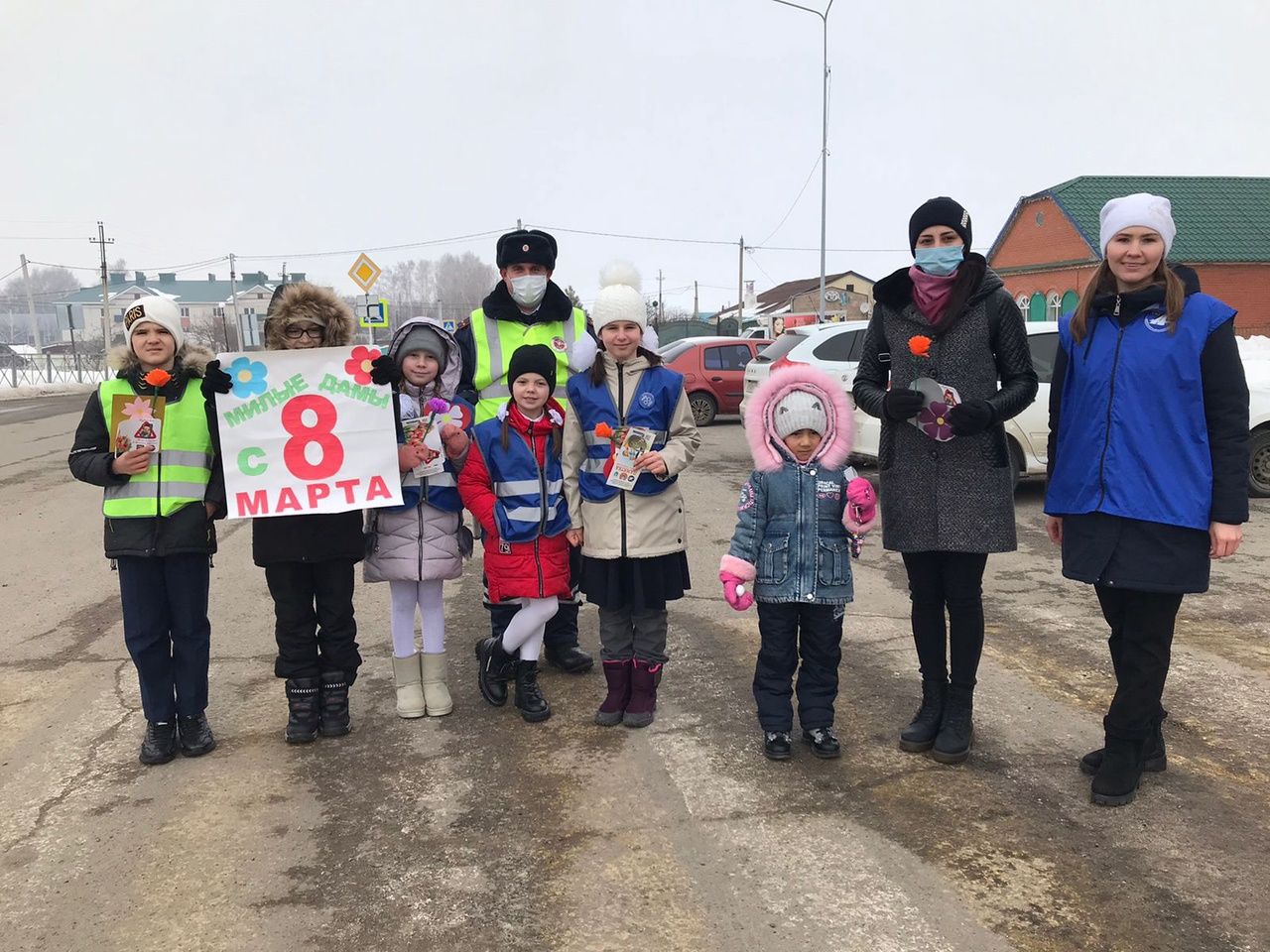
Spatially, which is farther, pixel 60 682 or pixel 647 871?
pixel 60 682

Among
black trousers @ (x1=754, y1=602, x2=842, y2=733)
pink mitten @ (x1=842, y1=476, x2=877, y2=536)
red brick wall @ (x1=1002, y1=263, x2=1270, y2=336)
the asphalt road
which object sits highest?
red brick wall @ (x1=1002, y1=263, x2=1270, y2=336)

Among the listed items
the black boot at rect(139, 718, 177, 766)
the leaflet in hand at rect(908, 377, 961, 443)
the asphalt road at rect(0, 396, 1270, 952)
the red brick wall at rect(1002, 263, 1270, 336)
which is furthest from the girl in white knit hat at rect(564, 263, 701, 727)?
the red brick wall at rect(1002, 263, 1270, 336)

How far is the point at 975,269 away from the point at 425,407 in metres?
2.35

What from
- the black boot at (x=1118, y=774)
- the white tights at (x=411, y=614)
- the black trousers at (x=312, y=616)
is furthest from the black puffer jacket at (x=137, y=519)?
the black boot at (x=1118, y=774)

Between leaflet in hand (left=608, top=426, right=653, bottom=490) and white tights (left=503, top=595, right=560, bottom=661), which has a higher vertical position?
leaflet in hand (left=608, top=426, right=653, bottom=490)

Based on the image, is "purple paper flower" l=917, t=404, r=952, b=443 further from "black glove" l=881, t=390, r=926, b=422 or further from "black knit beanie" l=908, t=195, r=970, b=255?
"black knit beanie" l=908, t=195, r=970, b=255

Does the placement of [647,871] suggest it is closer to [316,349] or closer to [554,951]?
[554,951]

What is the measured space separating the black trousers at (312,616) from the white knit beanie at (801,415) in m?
1.90

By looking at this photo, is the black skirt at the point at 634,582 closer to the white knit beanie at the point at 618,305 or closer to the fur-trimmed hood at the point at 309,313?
the white knit beanie at the point at 618,305

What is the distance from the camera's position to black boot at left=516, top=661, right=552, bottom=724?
4.12 metres

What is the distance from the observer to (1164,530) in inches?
125

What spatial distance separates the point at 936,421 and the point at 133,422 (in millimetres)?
3079

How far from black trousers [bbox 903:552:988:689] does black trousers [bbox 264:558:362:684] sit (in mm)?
2352

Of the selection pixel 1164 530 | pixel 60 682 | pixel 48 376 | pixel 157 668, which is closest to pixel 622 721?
pixel 157 668
